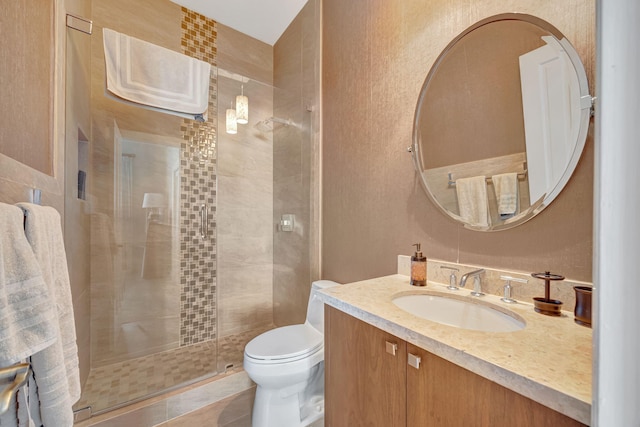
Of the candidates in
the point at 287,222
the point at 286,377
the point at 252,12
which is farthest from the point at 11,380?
the point at 252,12

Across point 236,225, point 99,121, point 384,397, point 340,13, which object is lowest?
point 384,397

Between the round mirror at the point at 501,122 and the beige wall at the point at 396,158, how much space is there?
0.13ft

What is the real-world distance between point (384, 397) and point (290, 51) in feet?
8.36

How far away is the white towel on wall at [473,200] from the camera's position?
960mm

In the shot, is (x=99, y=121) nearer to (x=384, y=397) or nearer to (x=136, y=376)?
(x=136, y=376)

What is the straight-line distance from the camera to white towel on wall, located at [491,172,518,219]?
88 cm

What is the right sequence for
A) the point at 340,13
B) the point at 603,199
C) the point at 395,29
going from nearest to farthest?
the point at 603,199
the point at 395,29
the point at 340,13

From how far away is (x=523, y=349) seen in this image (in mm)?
546

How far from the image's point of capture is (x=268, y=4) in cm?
202

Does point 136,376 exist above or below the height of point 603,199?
below

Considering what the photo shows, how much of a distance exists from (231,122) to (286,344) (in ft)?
5.97

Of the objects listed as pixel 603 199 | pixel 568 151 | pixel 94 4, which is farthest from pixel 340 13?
pixel 603 199

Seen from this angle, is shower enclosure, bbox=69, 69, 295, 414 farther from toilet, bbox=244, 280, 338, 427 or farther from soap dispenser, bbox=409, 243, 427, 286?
soap dispenser, bbox=409, 243, 427, 286

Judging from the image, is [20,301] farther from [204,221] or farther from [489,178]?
[204,221]
